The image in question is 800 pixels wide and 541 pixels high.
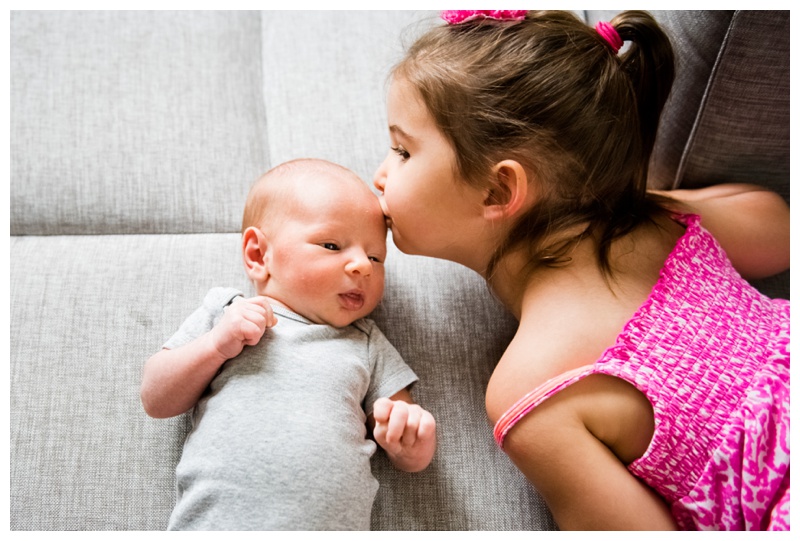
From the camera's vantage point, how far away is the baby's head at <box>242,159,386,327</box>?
107cm

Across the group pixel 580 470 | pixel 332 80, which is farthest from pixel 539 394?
pixel 332 80

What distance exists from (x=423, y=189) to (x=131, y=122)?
2.21 feet

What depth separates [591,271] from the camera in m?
1.10

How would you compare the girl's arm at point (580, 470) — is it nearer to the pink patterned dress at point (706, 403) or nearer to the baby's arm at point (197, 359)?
the pink patterned dress at point (706, 403)

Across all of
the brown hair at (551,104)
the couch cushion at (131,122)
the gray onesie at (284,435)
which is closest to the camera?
the gray onesie at (284,435)

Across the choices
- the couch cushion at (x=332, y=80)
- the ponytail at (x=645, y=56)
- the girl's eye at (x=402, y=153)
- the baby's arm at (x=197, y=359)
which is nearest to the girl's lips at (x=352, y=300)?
the baby's arm at (x=197, y=359)

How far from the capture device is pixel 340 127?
1.47 metres

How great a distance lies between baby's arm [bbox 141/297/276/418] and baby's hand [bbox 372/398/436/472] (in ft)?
0.69

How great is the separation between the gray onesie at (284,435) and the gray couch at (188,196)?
0.11 meters

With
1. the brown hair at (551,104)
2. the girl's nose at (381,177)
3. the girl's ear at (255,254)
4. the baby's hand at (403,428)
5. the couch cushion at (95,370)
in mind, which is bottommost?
the couch cushion at (95,370)

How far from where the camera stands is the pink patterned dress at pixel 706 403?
3.13 ft

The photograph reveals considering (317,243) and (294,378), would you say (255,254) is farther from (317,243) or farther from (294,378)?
(294,378)
